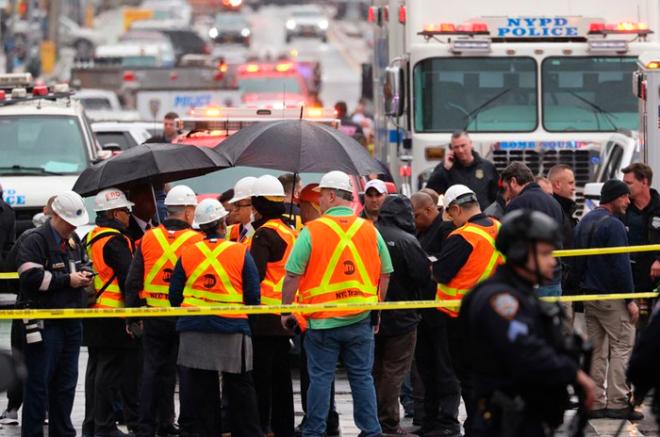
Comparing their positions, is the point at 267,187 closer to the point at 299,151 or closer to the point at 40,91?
the point at 299,151

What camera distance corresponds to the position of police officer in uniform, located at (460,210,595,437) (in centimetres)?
705

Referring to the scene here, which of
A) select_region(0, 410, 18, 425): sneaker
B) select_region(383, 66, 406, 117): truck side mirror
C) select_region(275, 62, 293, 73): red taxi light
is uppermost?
select_region(275, 62, 293, 73): red taxi light

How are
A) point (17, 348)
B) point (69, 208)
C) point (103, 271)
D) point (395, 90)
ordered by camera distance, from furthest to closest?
point (395, 90) < point (17, 348) < point (103, 271) < point (69, 208)

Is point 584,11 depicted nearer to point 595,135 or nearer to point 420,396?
point 595,135

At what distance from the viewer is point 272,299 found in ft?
35.7

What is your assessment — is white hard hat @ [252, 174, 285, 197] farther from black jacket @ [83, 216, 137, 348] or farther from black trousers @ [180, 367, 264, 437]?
black trousers @ [180, 367, 264, 437]

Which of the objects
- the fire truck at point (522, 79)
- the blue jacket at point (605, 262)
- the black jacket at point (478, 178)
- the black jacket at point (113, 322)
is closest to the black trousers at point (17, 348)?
the black jacket at point (113, 322)

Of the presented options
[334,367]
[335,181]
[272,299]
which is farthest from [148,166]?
[334,367]

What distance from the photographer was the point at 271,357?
10.9 metres

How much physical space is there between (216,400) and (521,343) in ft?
11.9

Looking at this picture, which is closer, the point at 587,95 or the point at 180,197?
the point at 180,197

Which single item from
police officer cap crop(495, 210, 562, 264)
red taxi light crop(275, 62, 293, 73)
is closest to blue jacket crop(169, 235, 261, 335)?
police officer cap crop(495, 210, 562, 264)

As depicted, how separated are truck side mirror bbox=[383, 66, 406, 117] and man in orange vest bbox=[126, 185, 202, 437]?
22.3 ft

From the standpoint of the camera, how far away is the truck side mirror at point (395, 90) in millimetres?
17406
